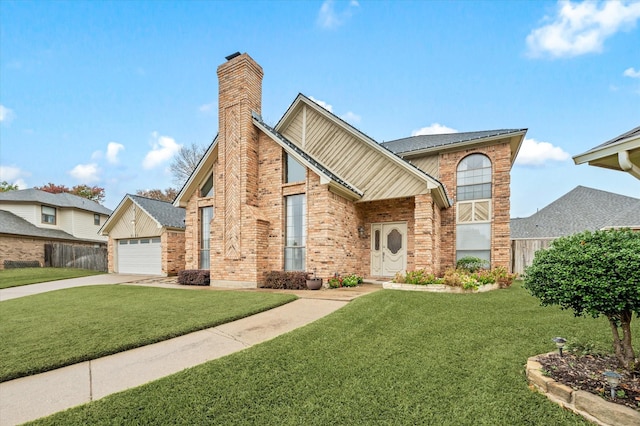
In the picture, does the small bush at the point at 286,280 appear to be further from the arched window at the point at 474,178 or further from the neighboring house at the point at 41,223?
the neighboring house at the point at 41,223

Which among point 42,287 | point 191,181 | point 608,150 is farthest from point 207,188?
point 608,150

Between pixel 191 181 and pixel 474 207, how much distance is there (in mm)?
11816

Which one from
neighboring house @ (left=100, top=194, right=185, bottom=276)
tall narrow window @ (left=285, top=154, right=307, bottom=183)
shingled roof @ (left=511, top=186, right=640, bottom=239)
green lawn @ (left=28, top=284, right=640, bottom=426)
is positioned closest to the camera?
green lawn @ (left=28, top=284, right=640, bottom=426)

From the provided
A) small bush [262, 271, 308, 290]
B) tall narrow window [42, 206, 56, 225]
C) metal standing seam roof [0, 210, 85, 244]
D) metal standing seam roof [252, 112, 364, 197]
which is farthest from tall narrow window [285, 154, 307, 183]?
tall narrow window [42, 206, 56, 225]

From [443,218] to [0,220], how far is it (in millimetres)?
28315

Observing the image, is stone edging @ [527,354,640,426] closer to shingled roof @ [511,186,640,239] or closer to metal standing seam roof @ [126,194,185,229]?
metal standing seam roof @ [126,194,185,229]

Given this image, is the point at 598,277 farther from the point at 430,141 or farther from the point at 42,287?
the point at 42,287

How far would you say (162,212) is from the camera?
16781 mm

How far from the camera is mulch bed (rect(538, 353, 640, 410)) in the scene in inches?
100

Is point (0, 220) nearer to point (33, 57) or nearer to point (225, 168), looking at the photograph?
point (33, 57)

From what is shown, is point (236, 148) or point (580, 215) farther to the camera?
point (580, 215)

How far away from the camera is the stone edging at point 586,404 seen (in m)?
2.31

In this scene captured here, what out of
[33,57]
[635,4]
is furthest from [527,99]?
[33,57]

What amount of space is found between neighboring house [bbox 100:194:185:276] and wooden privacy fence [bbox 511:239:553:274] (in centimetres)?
1650
